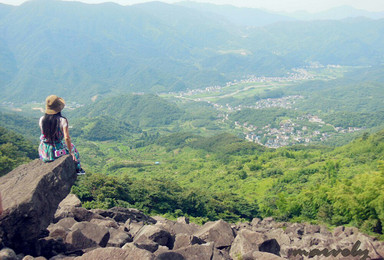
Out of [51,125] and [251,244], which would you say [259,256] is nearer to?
[251,244]

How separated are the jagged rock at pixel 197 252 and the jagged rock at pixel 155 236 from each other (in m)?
1.58

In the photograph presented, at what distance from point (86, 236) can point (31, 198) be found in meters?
2.44

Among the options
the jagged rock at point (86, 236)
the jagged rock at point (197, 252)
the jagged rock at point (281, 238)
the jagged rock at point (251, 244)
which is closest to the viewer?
the jagged rock at point (197, 252)

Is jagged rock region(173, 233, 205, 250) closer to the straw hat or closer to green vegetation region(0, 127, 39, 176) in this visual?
the straw hat

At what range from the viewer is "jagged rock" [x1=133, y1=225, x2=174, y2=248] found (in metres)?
11.1

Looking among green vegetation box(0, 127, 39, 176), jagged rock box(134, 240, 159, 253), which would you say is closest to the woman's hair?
jagged rock box(134, 240, 159, 253)

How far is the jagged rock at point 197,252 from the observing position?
971cm

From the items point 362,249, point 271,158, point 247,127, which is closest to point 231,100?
point 247,127

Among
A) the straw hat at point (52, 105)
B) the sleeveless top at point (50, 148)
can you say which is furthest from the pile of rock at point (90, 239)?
the straw hat at point (52, 105)

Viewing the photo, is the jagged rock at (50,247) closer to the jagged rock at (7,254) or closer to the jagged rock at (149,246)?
the jagged rock at (7,254)

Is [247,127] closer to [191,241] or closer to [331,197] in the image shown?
[331,197]

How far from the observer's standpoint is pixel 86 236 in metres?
10.4

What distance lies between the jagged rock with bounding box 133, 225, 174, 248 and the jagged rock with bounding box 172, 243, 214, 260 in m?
1.58


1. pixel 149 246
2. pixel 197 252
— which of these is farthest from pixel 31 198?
pixel 197 252
